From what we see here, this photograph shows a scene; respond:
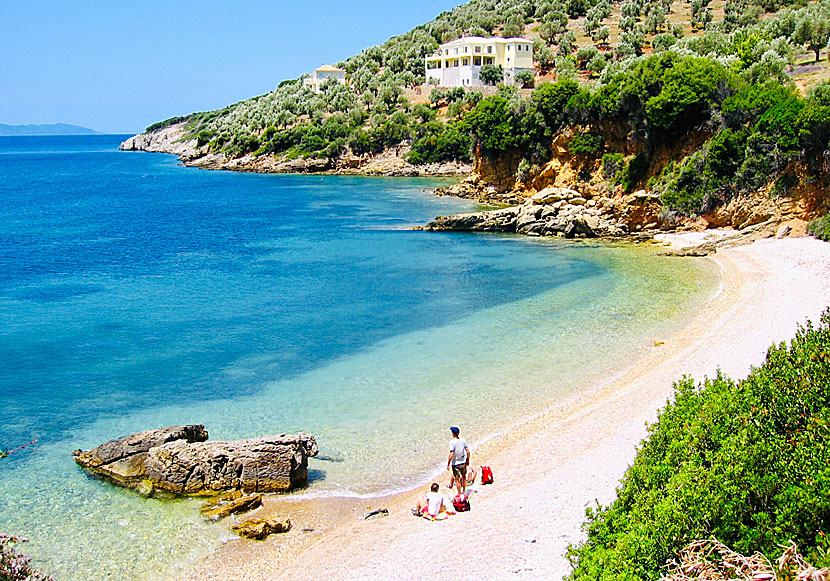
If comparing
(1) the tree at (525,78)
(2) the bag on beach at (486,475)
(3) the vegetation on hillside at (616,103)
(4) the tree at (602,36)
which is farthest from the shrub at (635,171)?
(4) the tree at (602,36)

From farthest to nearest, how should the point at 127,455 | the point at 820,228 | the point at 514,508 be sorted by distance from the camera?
the point at 820,228
the point at 127,455
the point at 514,508

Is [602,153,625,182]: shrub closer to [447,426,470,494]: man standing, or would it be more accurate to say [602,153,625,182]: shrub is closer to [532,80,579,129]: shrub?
[532,80,579,129]: shrub

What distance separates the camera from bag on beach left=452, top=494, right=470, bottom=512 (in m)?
13.4

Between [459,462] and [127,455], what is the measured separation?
7626 mm

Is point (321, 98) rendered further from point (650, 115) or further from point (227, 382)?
point (227, 382)

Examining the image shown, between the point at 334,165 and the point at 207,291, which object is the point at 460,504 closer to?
the point at 207,291

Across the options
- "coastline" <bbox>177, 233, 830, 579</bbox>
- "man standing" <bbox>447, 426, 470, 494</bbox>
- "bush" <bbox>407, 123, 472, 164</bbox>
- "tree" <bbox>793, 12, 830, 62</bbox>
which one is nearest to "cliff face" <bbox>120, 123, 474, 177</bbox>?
"bush" <bbox>407, 123, 472, 164</bbox>

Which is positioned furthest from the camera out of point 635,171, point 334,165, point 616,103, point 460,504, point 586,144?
point 334,165

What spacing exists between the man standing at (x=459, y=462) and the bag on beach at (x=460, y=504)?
1.22 ft

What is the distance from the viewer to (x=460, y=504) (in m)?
13.4

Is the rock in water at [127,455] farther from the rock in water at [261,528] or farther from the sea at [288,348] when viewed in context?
the rock in water at [261,528]

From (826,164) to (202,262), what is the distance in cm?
3595

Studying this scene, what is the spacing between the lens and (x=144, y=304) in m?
30.4

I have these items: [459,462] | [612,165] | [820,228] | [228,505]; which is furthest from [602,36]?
[228,505]
